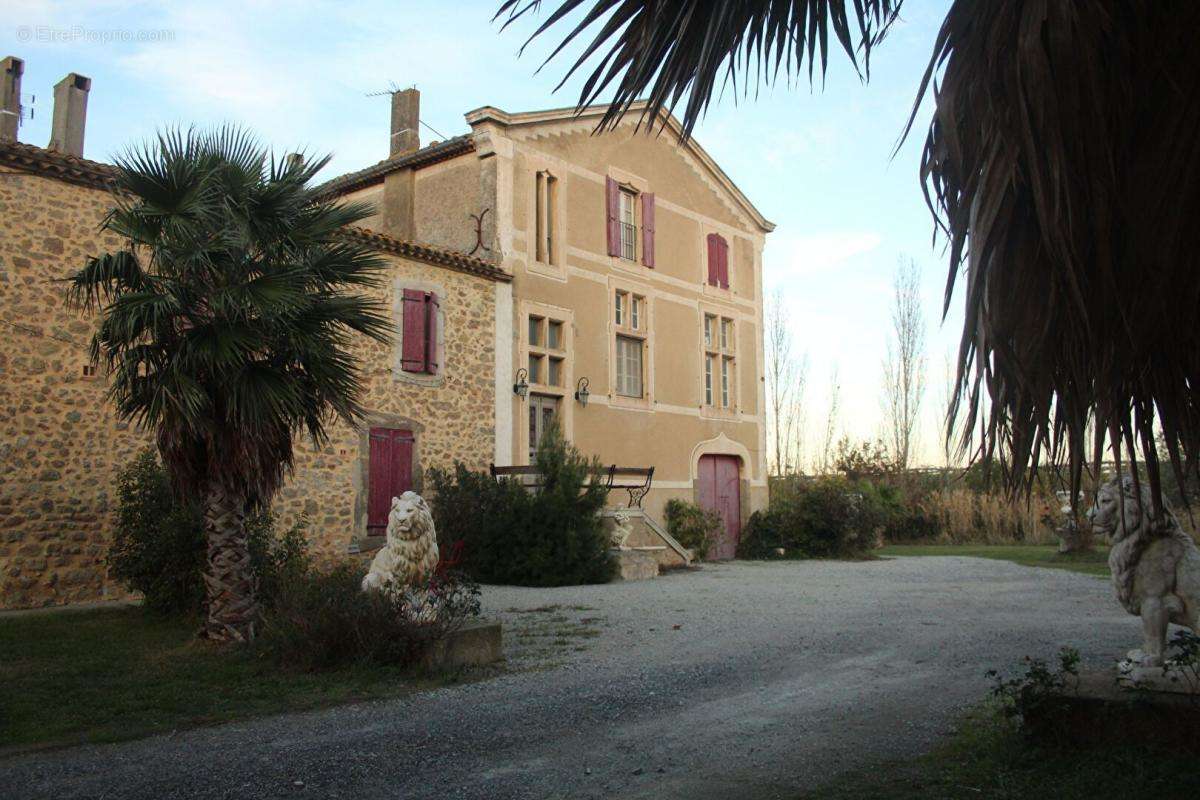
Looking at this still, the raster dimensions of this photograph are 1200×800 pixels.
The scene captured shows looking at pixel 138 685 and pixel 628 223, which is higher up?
pixel 628 223

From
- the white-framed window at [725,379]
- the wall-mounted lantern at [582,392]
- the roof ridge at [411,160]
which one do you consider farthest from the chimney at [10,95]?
the white-framed window at [725,379]

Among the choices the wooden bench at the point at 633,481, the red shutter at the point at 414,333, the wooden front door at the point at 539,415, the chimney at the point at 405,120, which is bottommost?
the wooden bench at the point at 633,481

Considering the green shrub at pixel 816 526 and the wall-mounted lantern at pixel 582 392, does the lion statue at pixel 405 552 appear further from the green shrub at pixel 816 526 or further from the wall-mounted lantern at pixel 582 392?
the green shrub at pixel 816 526

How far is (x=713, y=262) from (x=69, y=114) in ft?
40.5

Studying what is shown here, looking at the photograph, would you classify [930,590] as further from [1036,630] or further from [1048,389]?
[1048,389]

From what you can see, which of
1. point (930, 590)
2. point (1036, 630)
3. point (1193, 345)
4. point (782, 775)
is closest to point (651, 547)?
point (930, 590)

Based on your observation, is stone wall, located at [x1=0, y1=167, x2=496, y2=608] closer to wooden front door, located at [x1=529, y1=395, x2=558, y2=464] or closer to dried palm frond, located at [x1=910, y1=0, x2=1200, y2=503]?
wooden front door, located at [x1=529, y1=395, x2=558, y2=464]

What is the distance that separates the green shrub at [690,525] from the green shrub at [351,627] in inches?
440

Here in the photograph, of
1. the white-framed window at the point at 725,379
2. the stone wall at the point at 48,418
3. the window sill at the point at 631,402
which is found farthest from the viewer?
the white-framed window at the point at 725,379

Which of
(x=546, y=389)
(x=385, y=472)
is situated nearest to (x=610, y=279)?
(x=546, y=389)

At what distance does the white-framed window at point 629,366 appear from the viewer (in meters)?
17.9

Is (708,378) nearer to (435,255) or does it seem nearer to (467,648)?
(435,255)

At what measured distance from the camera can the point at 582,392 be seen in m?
16.7

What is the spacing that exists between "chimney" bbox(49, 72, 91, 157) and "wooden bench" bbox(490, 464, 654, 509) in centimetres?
871
